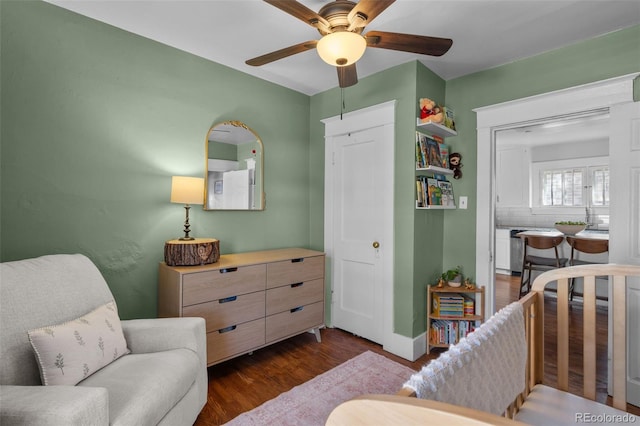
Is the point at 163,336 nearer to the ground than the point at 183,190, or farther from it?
nearer to the ground

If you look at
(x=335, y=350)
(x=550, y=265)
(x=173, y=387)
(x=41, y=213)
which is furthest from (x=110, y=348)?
(x=550, y=265)

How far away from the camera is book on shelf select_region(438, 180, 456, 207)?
274 centimetres

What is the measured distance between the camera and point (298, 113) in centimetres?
330

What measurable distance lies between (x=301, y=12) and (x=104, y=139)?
5.22 feet

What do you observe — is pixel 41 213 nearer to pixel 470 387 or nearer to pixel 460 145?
pixel 470 387

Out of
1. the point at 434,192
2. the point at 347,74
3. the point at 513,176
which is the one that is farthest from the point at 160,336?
the point at 513,176

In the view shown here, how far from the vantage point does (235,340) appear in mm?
2250

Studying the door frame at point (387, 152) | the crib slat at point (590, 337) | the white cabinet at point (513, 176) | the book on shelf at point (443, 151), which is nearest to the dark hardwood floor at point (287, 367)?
the door frame at point (387, 152)

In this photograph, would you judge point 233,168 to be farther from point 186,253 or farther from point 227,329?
point 227,329

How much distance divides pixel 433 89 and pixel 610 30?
1174 mm

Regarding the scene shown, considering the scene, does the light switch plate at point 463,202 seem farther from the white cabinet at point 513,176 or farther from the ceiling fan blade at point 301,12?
the white cabinet at point 513,176

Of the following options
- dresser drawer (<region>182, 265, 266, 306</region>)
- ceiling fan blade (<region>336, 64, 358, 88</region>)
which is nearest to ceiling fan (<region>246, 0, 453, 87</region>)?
ceiling fan blade (<region>336, 64, 358, 88</region>)

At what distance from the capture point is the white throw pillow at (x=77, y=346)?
124 cm

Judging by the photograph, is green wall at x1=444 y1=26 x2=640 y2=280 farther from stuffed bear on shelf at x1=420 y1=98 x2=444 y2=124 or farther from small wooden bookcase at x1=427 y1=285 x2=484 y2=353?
stuffed bear on shelf at x1=420 y1=98 x2=444 y2=124
